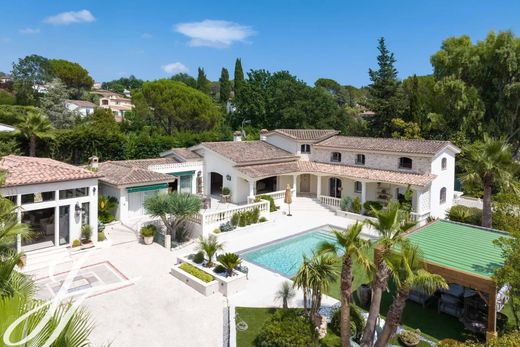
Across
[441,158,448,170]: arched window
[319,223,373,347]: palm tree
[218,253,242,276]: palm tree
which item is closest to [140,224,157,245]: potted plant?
[218,253,242,276]: palm tree

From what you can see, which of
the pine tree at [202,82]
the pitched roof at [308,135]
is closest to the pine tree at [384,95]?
the pitched roof at [308,135]

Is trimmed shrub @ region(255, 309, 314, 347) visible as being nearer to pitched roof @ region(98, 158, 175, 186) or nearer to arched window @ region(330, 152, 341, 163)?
pitched roof @ region(98, 158, 175, 186)

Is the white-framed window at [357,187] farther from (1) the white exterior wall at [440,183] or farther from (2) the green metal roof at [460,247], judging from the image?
(2) the green metal roof at [460,247]

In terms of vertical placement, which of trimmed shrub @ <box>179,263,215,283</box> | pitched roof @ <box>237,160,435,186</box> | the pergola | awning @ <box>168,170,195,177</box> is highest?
pitched roof @ <box>237,160,435,186</box>

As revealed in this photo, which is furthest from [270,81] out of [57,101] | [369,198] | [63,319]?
[63,319]

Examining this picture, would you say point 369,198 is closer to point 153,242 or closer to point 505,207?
point 505,207
